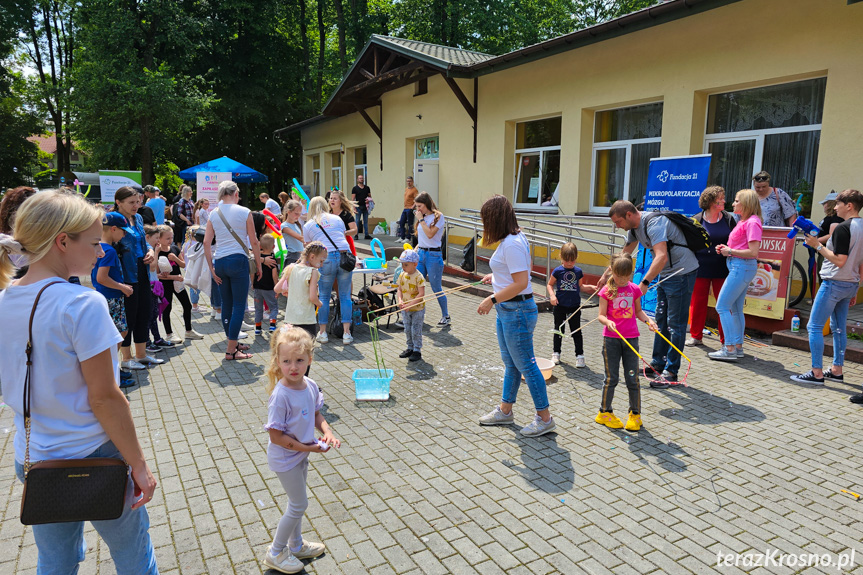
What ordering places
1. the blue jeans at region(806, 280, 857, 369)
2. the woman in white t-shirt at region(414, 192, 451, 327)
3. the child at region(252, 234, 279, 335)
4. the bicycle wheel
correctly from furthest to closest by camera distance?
the woman in white t-shirt at region(414, 192, 451, 327)
the bicycle wheel
the child at region(252, 234, 279, 335)
the blue jeans at region(806, 280, 857, 369)

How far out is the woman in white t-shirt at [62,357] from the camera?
183 cm

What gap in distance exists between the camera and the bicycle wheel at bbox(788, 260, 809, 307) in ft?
24.9

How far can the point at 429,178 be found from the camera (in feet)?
53.4

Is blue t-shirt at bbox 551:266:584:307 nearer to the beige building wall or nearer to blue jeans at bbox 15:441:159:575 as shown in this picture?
the beige building wall

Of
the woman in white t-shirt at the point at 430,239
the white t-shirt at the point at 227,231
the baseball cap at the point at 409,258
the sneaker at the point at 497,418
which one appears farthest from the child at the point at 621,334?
the white t-shirt at the point at 227,231

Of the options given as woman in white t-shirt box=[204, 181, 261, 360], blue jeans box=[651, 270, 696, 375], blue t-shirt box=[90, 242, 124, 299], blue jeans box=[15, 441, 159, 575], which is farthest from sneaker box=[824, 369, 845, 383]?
blue t-shirt box=[90, 242, 124, 299]

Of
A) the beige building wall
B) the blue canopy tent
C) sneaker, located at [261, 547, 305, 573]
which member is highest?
the beige building wall

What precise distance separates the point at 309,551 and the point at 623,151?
1067 cm

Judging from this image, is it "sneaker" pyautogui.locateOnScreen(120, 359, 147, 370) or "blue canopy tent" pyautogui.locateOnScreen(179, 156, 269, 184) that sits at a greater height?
"blue canopy tent" pyautogui.locateOnScreen(179, 156, 269, 184)

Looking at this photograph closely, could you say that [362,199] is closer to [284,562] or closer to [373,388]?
[373,388]

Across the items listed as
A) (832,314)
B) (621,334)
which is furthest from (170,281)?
(832,314)

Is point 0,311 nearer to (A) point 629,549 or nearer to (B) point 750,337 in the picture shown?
(A) point 629,549

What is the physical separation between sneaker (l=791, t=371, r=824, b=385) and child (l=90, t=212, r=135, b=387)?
6.80 metres

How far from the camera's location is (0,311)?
6.14 feet
